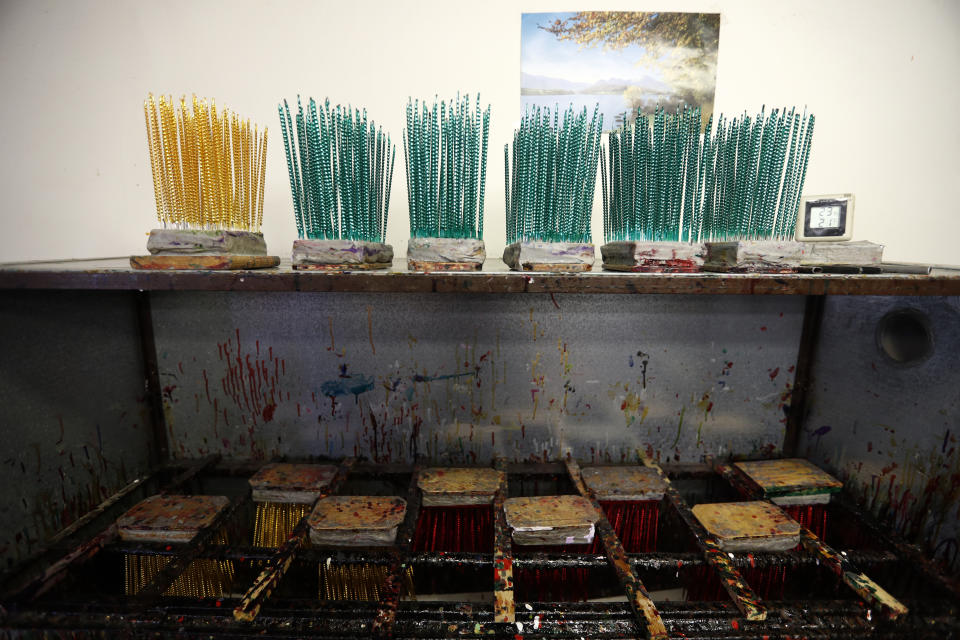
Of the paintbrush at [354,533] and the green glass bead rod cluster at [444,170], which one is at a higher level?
the green glass bead rod cluster at [444,170]

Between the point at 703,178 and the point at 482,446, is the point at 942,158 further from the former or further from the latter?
the point at 482,446

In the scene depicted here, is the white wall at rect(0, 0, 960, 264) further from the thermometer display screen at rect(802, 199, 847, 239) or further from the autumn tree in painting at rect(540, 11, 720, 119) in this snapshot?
the thermometer display screen at rect(802, 199, 847, 239)

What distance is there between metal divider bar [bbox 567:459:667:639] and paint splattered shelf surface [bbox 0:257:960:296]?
0.68 m

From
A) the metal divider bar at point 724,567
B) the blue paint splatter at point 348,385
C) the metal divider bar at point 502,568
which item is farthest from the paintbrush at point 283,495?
the metal divider bar at point 724,567

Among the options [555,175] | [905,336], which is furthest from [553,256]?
[905,336]

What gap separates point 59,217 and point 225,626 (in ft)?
5.65

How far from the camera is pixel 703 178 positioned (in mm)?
1143

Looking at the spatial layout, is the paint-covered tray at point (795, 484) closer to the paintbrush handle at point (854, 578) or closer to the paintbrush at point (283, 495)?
the paintbrush handle at point (854, 578)

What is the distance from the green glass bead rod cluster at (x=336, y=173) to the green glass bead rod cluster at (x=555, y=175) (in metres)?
0.40

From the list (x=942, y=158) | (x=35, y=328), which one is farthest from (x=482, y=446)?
(x=942, y=158)

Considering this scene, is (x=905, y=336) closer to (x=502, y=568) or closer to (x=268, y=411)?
(x=502, y=568)

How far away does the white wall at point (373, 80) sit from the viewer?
144 cm

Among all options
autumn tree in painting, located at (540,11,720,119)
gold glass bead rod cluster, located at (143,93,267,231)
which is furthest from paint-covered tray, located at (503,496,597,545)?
autumn tree in painting, located at (540,11,720,119)

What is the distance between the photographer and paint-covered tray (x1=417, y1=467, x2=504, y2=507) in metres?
1.25
